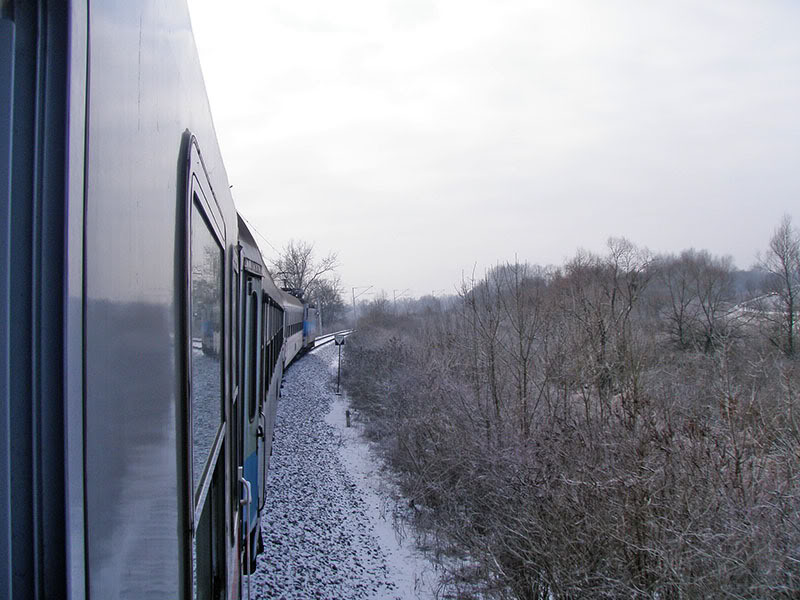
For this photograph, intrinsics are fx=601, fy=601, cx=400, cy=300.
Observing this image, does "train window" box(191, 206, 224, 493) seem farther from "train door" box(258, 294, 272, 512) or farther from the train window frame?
"train door" box(258, 294, 272, 512)

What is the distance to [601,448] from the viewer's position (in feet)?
23.2

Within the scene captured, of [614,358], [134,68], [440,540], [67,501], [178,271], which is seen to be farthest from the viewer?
[614,358]

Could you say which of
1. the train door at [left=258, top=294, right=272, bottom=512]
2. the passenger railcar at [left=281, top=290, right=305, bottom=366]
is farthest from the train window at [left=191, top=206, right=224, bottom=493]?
the passenger railcar at [left=281, top=290, right=305, bottom=366]

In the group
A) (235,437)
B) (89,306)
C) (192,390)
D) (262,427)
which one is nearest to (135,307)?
(89,306)

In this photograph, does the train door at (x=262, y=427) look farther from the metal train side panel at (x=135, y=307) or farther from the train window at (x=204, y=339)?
the metal train side panel at (x=135, y=307)

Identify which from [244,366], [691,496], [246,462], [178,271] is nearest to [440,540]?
[691,496]

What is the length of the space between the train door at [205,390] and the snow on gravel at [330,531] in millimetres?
3720

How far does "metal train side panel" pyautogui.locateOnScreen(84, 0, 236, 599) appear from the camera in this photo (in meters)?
0.74

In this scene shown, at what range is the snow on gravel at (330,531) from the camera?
6242mm

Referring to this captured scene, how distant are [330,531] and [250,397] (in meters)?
3.94

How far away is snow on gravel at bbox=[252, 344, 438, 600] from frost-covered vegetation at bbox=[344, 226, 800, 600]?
63 centimetres

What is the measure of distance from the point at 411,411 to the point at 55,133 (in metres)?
13.1

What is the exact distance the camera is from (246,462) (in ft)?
14.3

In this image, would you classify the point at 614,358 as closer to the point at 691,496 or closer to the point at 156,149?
the point at 691,496
